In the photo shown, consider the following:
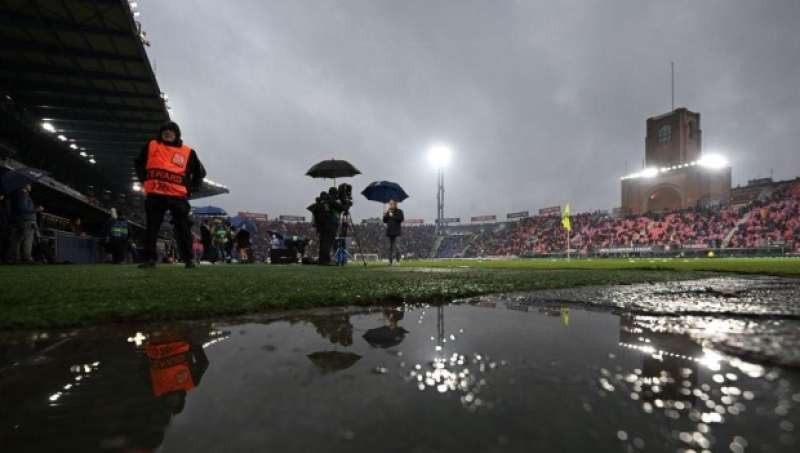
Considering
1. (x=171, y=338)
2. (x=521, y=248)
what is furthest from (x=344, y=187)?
(x=521, y=248)

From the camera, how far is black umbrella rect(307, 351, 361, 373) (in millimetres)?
945

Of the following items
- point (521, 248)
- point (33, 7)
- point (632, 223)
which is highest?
point (33, 7)

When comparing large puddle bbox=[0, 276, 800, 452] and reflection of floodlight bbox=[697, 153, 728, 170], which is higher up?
reflection of floodlight bbox=[697, 153, 728, 170]

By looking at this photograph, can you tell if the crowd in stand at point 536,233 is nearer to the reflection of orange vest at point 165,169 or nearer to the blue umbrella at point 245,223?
the blue umbrella at point 245,223

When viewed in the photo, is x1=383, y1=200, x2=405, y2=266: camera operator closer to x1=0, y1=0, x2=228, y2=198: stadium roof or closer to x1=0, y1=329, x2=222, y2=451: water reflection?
x1=0, y1=0, x2=228, y2=198: stadium roof

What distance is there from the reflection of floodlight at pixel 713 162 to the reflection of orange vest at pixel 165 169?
170ft

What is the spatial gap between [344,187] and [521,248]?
36592 millimetres

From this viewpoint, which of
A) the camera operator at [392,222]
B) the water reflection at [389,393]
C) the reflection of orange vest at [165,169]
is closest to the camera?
the water reflection at [389,393]

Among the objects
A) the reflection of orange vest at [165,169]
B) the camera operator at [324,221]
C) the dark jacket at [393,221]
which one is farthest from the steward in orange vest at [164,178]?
the dark jacket at [393,221]

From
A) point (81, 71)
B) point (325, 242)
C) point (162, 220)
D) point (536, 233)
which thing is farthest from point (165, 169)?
point (536, 233)

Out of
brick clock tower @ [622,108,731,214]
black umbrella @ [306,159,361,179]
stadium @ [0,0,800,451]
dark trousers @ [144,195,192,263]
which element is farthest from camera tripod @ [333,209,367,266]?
brick clock tower @ [622,108,731,214]

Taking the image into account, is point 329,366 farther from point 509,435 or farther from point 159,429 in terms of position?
point 509,435

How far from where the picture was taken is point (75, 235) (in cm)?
1142

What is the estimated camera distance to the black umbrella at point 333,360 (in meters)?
0.95
